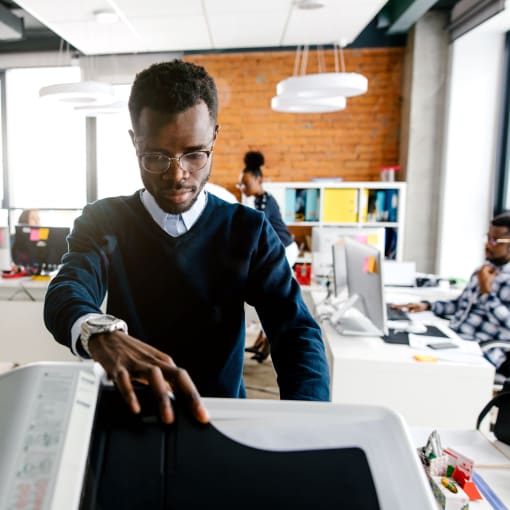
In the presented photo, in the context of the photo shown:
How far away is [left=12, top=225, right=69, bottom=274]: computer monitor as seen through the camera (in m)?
3.51

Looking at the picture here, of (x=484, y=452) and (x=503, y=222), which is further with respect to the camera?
(x=503, y=222)

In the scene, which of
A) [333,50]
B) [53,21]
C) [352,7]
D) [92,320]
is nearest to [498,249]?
[352,7]

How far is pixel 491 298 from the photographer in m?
2.66

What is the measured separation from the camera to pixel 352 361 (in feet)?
6.56

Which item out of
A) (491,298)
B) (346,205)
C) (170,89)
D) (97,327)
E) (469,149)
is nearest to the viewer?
(97,327)

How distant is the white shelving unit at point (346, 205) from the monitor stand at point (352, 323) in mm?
2155

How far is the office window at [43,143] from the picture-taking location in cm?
547

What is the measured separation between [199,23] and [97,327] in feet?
13.0

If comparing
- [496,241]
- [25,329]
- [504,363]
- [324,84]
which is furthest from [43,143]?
[504,363]

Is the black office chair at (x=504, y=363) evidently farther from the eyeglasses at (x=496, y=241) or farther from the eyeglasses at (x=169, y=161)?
the eyeglasses at (x=169, y=161)

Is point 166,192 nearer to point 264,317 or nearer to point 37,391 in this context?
point 264,317

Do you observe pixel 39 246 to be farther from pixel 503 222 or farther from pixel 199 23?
pixel 503 222

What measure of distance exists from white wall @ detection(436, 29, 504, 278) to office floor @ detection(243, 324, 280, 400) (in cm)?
212

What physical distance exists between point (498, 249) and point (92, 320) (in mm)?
2674
